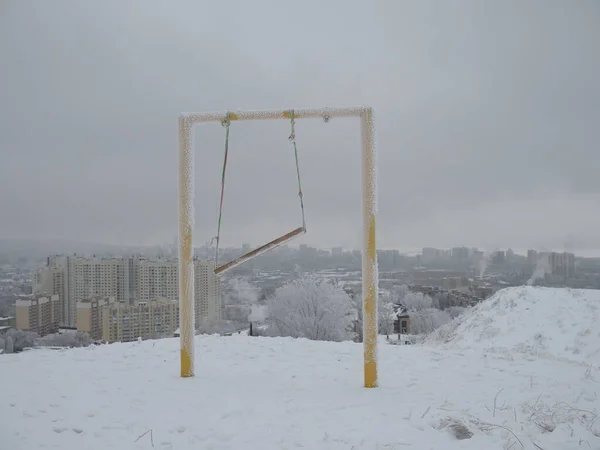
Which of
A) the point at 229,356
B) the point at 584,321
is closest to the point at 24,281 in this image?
the point at 229,356

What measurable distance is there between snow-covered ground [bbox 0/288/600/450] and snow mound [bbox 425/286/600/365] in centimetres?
523

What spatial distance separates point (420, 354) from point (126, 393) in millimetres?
4237

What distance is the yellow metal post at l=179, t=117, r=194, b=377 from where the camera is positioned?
4.71 metres

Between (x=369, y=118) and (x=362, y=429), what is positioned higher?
(x=369, y=118)

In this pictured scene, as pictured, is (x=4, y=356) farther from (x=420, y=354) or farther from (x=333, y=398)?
(x=420, y=354)

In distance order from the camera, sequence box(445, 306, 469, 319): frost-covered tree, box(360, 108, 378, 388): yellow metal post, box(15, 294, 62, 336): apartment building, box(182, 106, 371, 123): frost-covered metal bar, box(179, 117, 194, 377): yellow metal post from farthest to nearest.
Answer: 1. box(445, 306, 469, 319): frost-covered tree
2. box(15, 294, 62, 336): apartment building
3. box(179, 117, 194, 377): yellow metal post
4. box(182, 106, 371, 123): frost-covered metal bar
5. box(360, 108, 378, 388): yellow metal post

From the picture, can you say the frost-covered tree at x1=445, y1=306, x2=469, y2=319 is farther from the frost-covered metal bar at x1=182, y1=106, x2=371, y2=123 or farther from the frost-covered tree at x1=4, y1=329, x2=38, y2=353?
the frost-covered metal bar at x1=182, y1=106, x2=371, y2=123

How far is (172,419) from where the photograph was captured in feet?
10.9

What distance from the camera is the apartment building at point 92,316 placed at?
26297 mm

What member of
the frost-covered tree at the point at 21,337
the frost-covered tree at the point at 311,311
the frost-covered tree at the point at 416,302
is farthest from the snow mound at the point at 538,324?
the frost-covered tree at the point at 416,302

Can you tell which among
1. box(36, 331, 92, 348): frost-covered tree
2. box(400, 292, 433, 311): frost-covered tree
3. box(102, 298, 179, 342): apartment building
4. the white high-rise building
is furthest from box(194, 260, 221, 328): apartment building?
box(400, 292, 433, 311): frost-covered tree

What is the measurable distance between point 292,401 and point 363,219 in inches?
82.3

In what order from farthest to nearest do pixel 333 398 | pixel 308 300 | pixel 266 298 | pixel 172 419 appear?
1. pixel 266 298
2. pixel 308 300
3. pixel 333 398
4. pixel 172 419

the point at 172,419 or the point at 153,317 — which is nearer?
the point at 172,419
